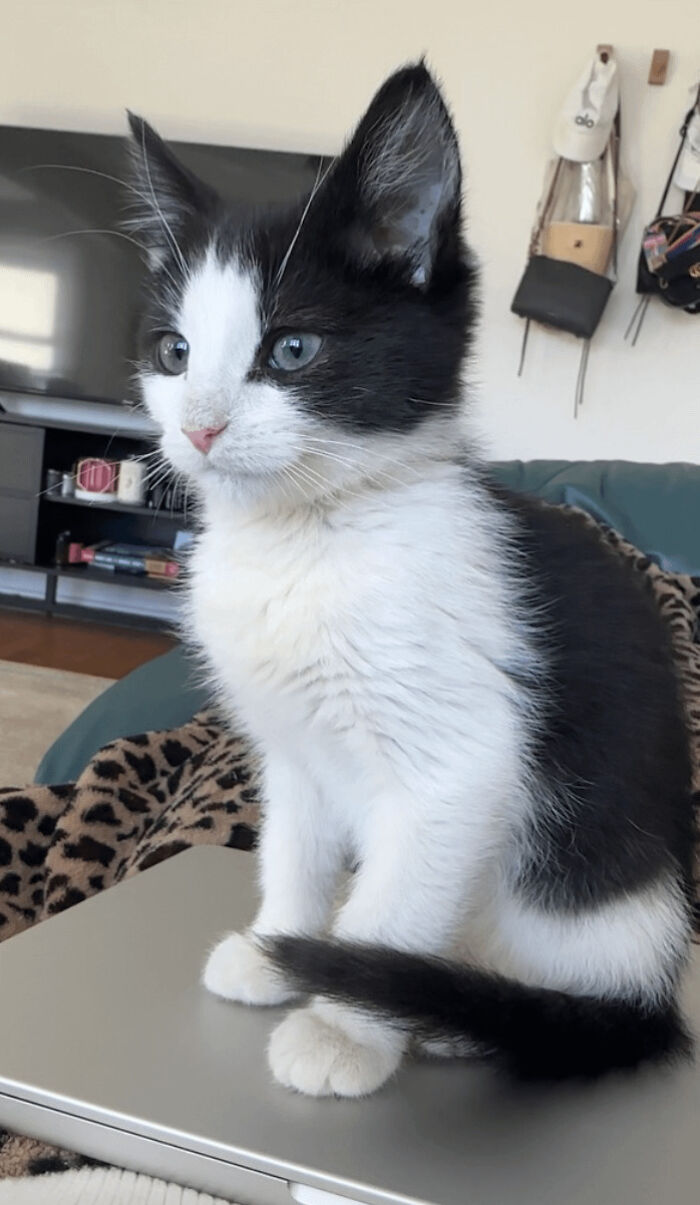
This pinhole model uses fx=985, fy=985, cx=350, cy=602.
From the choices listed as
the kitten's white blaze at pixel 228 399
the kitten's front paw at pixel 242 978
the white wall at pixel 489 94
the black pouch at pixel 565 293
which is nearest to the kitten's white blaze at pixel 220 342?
the kitten's white blaze at pixel 228 399

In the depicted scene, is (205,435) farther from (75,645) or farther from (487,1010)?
(75,645)

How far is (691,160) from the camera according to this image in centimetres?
291

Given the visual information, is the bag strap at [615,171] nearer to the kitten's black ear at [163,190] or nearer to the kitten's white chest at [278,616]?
the kitten's black ear at [163,190]

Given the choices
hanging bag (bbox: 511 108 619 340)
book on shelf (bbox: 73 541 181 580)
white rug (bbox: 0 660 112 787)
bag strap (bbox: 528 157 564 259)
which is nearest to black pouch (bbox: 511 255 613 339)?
hanging bag (bbox: 511 108 619 340)

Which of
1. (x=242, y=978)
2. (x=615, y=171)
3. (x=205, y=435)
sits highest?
(x=615, y=171)

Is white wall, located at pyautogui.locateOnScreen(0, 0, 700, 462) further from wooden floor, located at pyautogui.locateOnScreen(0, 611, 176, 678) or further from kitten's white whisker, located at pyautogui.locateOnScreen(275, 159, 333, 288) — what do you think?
kitten's white whisker, located at pyautogui.locateOnScreen(275, 159, 333, 288)

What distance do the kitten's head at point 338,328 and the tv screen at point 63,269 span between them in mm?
2875

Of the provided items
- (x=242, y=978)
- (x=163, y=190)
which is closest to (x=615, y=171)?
(x=163, y=190)

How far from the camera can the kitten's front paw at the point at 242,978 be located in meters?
0.63

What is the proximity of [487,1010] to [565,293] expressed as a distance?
272cm

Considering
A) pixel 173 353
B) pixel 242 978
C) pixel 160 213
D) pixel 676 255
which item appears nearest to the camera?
pixel 242 978

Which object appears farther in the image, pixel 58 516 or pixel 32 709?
pixel 58 516

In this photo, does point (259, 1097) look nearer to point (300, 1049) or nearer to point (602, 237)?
point (300, 1049)

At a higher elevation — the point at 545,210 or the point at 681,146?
the point at 681,146
